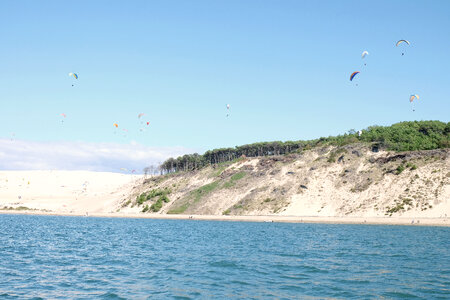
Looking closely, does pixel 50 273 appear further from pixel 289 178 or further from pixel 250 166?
pixel 250 166

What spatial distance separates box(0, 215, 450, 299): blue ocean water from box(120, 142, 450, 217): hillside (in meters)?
38.7

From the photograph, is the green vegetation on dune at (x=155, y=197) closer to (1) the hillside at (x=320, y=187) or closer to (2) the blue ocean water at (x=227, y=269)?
(1) the hillside at (x=320, y=187)

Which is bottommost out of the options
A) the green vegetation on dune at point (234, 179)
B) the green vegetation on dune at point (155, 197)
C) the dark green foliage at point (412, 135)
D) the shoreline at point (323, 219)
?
the shoreline at point (323, 219)

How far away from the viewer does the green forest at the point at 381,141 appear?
102 metres

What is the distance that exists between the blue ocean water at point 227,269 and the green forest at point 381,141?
60.4m

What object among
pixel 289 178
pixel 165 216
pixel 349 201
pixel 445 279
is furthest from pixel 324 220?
pixel 445 279

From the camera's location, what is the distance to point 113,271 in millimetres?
28594

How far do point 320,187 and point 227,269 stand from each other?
7085 centimetres

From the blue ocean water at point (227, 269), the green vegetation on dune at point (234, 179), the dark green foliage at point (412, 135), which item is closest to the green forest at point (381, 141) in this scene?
the dark green foliage at point (412, 135)

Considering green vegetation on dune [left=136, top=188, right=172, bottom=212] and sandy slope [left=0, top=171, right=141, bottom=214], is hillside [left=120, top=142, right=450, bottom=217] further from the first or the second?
sandy slope [left=0, top=171, right=141, bottom=214]

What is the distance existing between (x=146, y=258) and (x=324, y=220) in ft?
166

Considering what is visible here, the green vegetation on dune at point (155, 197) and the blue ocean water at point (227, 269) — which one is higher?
the green vegetation on dune at point (155, 197)

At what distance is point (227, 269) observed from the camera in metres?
29.3

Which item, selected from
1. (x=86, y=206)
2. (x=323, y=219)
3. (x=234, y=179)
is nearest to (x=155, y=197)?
(x=234, y=179)
